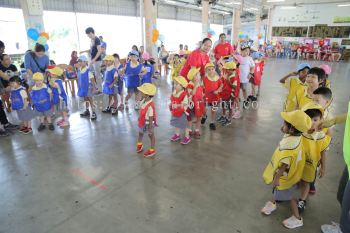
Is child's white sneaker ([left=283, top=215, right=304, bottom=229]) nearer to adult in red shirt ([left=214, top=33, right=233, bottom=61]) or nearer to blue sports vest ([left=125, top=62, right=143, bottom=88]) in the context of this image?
blue sports vest ([left=125, top=62, right=143, bottom=88])

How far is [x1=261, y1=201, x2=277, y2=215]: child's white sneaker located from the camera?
89.9 inches

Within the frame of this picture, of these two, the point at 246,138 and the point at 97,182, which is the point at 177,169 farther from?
the point at 246,138

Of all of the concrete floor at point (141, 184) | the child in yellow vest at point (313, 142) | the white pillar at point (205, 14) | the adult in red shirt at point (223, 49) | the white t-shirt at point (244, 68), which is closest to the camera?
the child in yellow vest at point (313, 142)

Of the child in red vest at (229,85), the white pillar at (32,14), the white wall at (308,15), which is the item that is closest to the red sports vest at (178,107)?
the child in red vest at (229,85)

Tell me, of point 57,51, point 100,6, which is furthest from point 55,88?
point 57,51

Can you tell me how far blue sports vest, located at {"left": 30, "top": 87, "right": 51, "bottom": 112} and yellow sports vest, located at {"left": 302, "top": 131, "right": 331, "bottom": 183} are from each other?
398 centimetres

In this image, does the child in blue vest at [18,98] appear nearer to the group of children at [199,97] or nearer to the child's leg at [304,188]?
the group of children at [199,97]

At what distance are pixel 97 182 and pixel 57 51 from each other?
15.0m

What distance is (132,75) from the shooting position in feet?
17.1

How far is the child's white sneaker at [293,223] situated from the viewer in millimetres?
2127

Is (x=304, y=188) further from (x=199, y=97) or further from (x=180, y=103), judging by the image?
(x=199, y=97)

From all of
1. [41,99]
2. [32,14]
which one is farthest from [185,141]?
[32,14]

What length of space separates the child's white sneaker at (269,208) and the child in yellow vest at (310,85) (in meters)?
1.11

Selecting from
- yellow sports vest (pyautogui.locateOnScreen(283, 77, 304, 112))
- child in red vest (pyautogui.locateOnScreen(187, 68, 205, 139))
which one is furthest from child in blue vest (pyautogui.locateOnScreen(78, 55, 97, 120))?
A: yellow sports vest (pyautogui.locateOnScreen(283, 77, 304, 112))
